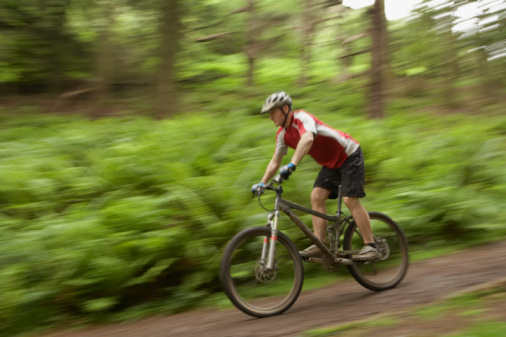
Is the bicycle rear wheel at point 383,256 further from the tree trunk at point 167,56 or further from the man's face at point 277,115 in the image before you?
the tree trunk at point 167,56

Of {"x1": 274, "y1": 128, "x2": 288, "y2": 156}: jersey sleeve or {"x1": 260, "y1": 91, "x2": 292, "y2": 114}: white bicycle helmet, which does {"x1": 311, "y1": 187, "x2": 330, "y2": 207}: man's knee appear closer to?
{"x1": 274, "y1": 128, "x2": 288, "y2": 156}: jersey sleeve

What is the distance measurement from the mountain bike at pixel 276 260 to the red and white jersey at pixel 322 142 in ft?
1.39

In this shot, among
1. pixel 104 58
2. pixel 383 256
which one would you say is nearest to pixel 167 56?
pixel 104 58

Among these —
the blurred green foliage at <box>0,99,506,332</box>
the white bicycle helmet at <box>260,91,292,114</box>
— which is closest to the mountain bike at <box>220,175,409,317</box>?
the white bicycle helmet at <box>260,91,292,114</box>

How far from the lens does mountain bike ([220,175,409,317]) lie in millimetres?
4652

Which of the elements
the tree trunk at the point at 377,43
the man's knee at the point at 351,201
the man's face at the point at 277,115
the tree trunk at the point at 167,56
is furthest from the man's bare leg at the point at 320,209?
the tree trunk at the point at 167,56

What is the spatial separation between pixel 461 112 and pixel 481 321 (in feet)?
37.4

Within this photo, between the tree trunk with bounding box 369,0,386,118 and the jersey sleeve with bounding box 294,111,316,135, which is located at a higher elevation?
the tree trunk with bounding box 369,0,386,118

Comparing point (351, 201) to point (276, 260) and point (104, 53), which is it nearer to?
point (276, 260)

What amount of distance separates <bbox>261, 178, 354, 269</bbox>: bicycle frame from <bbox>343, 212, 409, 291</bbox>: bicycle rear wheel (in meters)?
0.16

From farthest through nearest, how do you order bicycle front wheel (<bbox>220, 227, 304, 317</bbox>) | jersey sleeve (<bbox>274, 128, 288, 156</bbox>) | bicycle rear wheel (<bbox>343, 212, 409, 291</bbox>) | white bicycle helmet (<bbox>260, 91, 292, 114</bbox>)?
1. bicycle rear wheel (<bbox>343, 212, 409, 291</bbox>)
2. jersey sleeve (<bbox>274, 128, 288, 156</bbox>)
3. white bicycle helmet (<bbox>260, 91, 292, 114</bbox>)
4. bicycle front wheel (<bbox>220, 227, 304, 317</bbox>)

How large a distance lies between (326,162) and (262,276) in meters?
1.45

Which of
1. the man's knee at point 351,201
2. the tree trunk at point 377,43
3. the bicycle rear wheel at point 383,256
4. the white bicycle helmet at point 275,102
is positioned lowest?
the bicycle rear wheel at point 383,256

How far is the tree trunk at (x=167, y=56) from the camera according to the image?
11.3 metres
